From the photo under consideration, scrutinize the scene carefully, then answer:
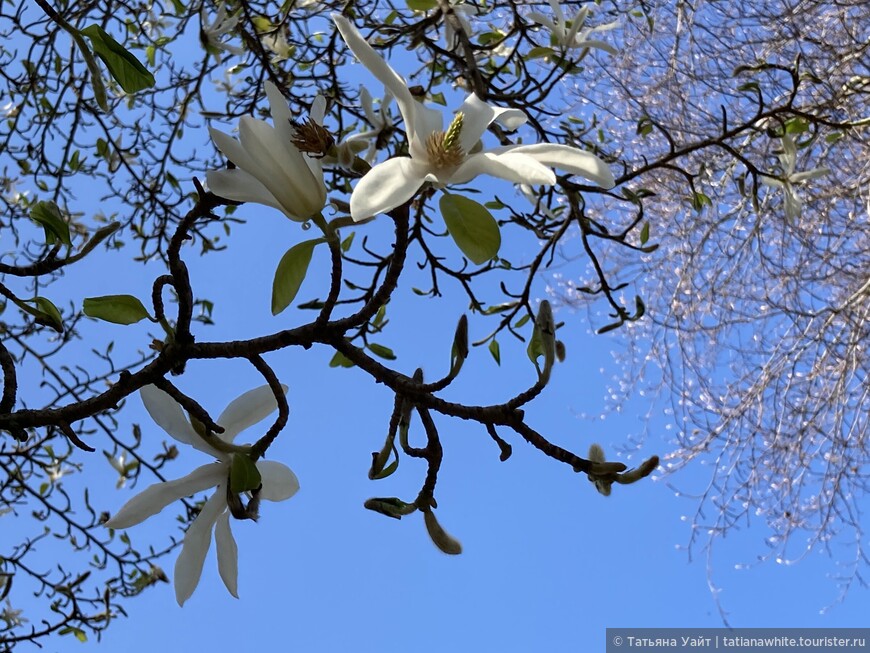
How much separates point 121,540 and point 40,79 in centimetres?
103

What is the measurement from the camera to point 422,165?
0.45 m

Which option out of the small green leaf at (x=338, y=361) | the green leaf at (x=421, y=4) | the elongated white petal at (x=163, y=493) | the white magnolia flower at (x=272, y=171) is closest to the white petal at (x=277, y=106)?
the white magnolia flower at (x=272, y=171)

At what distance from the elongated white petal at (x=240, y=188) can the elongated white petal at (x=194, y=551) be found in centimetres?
20

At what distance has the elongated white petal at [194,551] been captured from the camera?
1.67 feet

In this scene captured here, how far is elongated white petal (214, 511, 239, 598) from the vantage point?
521 mm

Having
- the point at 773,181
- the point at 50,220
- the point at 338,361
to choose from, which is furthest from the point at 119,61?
the point at 773,181

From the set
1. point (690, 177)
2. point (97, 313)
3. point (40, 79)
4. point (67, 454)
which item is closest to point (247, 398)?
point (97, 313)

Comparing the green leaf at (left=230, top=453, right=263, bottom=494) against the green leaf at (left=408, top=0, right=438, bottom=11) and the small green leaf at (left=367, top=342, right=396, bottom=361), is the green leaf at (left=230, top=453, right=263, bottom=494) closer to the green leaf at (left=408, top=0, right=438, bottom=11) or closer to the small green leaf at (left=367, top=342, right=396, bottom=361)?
the small green leaf at (left=367, top=342, right=396, bottom=361)

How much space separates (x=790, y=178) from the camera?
120 centimetres

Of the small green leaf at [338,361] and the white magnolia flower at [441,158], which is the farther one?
the small green leaf at [338,361]

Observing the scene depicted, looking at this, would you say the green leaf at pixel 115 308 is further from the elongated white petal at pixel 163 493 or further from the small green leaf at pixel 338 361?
the small green leaf at pixel 338 361

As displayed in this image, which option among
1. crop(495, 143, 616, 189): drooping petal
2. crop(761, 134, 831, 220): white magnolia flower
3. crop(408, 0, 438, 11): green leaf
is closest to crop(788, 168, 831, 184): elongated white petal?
crop(761, 134, 831, 220): white magnolia flower

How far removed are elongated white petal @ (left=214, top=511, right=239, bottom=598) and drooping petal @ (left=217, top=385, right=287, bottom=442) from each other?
60 mm

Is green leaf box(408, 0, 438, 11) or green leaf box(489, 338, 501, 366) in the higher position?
green leaf box(408, 0, 438, 11)
